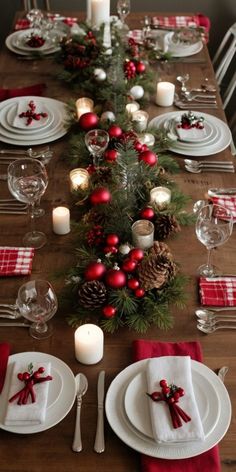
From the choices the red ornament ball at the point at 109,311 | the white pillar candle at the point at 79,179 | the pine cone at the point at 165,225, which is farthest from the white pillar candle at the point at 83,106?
the red ornament ball at the point at 109,311

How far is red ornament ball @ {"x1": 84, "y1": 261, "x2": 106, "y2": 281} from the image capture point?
1.28 metres

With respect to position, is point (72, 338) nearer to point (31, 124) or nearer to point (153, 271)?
point (153, 271)

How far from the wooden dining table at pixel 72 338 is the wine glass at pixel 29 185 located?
1.2 inches

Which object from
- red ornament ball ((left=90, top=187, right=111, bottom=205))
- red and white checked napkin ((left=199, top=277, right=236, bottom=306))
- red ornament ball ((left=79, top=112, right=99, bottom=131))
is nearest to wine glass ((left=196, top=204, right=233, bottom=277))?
red and white checked napkin ((left=199, top=277, right=236, bottom=306))

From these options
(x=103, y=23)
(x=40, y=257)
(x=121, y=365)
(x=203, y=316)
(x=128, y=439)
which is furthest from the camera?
(x=103, y=23)

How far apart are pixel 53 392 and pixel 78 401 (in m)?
0.05

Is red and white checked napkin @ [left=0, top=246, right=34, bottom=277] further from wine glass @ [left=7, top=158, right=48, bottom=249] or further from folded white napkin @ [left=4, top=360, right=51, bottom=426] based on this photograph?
folded white napkin @ [left=4, top=360, right=51, bottom=426]

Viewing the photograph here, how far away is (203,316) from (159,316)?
108 millimetres

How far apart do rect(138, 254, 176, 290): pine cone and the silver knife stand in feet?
0.75

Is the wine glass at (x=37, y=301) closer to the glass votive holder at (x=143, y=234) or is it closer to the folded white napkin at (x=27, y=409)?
the folded white napkin at (x=27, y=409)

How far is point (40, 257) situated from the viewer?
1446 mm

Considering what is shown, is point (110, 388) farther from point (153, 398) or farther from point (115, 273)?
point (115, 273)

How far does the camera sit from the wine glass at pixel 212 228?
1375mm

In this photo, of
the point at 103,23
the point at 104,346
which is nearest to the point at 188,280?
the point at 104,346
